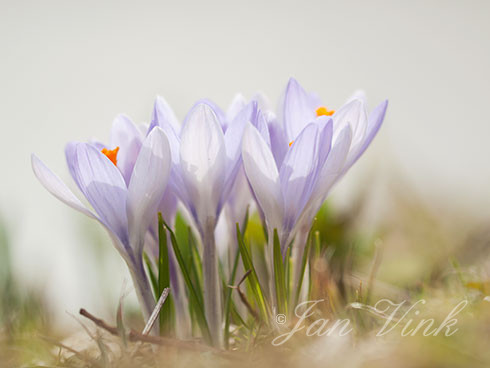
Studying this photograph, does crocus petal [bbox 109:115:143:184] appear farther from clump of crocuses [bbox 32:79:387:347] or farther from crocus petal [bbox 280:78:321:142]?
crocus petal [bbox 280:78:321:142]

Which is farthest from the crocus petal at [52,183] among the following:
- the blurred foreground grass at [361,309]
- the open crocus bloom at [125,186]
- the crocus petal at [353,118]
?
the crocus petal at [353,118]

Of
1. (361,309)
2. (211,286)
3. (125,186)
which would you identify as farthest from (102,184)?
(361,309)

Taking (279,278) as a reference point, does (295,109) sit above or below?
above

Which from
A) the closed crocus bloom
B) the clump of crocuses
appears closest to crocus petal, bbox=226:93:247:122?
the clump of crocuses

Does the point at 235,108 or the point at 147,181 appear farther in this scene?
the point at 235,108

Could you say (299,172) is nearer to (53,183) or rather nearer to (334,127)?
(334,127)

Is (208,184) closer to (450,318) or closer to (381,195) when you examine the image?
(450,318)
